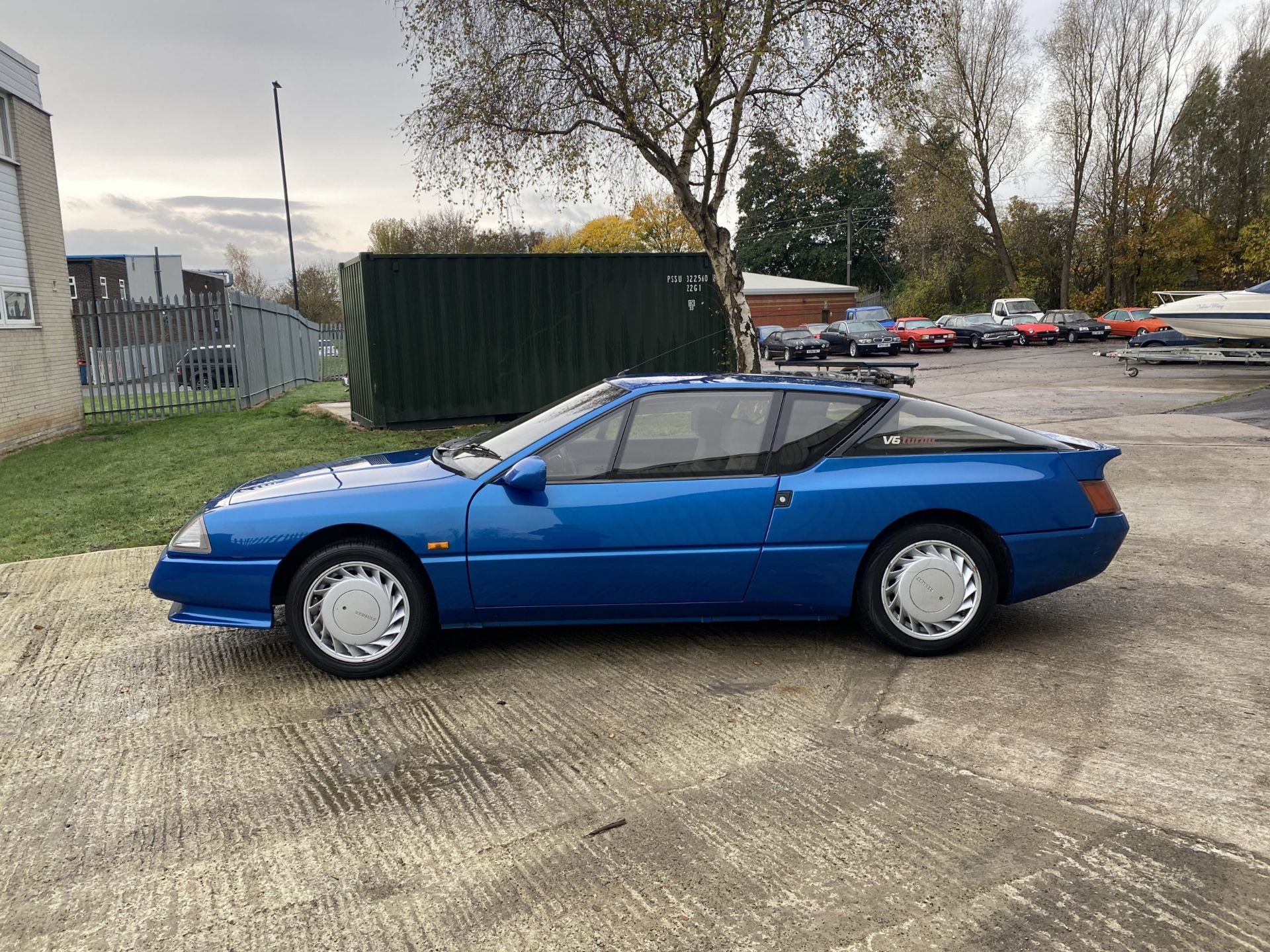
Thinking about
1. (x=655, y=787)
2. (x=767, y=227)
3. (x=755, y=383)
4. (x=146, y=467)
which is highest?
(x=767, y=227)

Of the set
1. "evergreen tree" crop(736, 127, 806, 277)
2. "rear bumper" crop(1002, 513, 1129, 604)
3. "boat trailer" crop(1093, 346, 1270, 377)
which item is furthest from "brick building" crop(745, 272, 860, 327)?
"rear bumper" crop(1002, 513, 1129, 604)

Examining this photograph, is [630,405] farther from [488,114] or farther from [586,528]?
[488,114]

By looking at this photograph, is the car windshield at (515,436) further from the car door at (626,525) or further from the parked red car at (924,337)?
the parked red car at (924,337)

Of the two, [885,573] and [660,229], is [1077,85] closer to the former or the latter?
[660,229]

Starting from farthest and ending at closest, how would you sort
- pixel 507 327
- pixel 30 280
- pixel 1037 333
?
pixel 1037 333
pixel 30 280
pixel 507 327

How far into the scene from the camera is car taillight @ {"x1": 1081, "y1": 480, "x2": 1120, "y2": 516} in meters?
4.77

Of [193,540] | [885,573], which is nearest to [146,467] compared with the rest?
[193,540]

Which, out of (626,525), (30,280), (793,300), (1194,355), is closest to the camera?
(626,525)

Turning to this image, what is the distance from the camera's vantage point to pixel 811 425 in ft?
15.5

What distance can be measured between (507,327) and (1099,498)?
10809 millimetres

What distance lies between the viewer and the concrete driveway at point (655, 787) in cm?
270

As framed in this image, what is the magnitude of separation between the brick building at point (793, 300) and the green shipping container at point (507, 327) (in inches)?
1414

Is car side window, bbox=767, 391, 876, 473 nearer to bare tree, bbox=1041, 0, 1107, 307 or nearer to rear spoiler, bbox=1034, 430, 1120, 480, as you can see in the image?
rear spoiler, bbox=1034, 430, 1120, 480

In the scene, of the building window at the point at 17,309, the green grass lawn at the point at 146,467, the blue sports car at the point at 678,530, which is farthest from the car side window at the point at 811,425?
the building window at the point at 17,309
